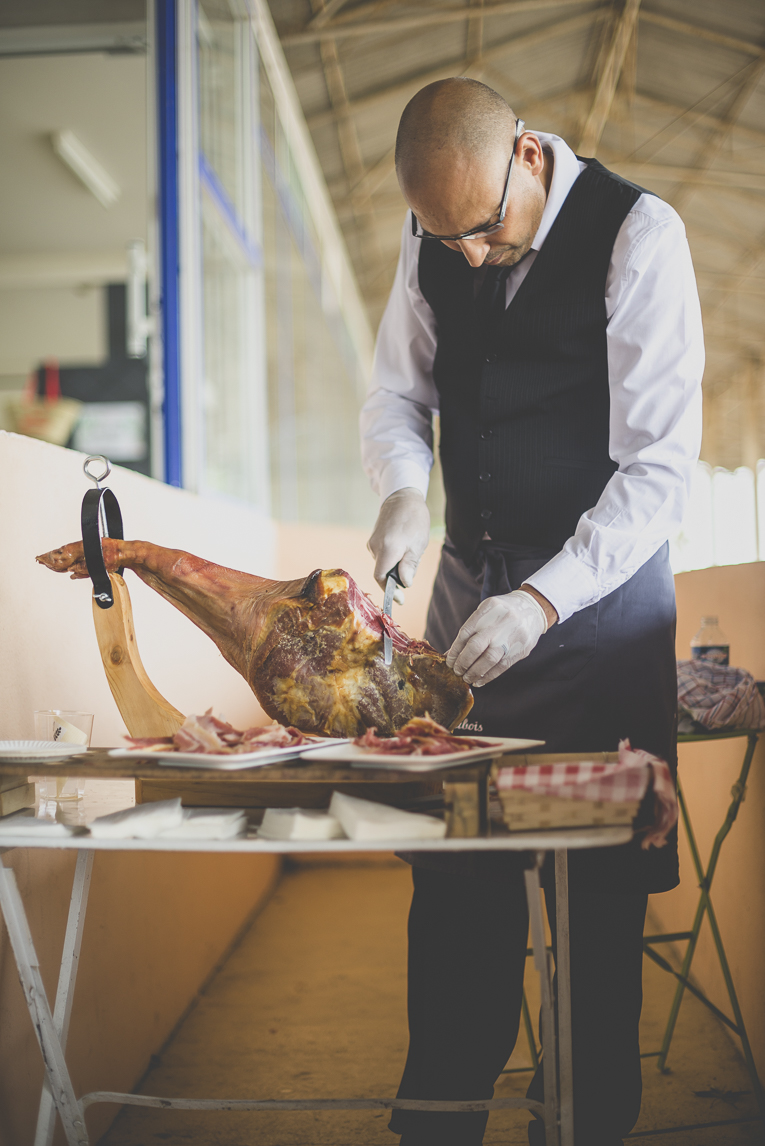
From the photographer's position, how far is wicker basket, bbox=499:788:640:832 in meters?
0.97

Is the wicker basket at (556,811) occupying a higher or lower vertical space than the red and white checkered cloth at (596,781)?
lower

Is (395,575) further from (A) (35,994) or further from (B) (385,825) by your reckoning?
(A) (35,994)

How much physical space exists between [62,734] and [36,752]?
29 centimetres

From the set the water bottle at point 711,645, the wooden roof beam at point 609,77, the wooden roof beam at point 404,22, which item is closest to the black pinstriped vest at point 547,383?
the water bottle at point 711,645

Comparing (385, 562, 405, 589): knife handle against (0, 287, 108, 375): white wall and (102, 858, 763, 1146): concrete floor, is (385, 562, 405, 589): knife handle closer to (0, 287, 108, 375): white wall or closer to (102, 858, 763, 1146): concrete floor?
(102, 858, 763, 1146): concrete floor

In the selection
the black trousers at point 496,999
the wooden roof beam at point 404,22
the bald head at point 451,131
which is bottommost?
the black trousers at point 496,999

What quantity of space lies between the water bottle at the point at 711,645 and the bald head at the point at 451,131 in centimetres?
136

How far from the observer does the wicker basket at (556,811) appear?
97cm

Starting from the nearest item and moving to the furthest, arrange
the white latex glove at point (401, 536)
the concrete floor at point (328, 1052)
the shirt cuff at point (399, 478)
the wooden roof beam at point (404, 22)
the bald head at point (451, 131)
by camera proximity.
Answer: the bald head at point (451, 131) < the white latex glove at point (401, 536) < the shirt cuff at point (399, 478) < the concrete floor at point (328, 1052) < the wooden roof beam at point (404, 22)

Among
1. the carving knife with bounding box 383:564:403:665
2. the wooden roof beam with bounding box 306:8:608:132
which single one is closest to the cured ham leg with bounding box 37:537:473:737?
the carving knife with bounding box 383:564:403:665

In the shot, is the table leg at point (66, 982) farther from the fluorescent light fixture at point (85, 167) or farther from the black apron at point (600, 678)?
the fluorescent light fixture at point (85, 167)

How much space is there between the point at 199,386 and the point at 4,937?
196 centimetres

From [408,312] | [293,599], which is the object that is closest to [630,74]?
[408,312]

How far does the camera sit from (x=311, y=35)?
5.53m
